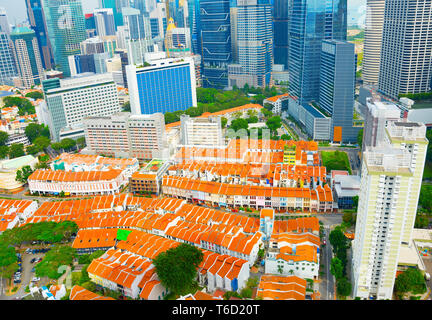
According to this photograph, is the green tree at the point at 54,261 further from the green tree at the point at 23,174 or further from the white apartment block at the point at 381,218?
the white apartment block at the point at 381,218

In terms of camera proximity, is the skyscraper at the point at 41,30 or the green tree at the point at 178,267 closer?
the green tree at the point at 178,267

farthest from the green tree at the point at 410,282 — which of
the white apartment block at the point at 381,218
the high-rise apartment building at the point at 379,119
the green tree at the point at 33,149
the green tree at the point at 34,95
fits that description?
the green tree at the point at 34,95

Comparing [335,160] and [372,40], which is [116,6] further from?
[335,160]

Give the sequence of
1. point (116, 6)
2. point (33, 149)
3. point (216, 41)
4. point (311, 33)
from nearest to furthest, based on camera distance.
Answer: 1. point (33, 149)
2. point (311, 33)
3. point (216, 41)
4. point (116, 6)

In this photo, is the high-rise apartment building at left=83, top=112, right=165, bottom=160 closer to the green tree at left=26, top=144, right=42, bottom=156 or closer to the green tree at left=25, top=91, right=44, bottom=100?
the green tree at left=26, top=144, right=42, bottom=156

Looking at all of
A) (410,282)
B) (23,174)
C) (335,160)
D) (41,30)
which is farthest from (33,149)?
(41,30)
